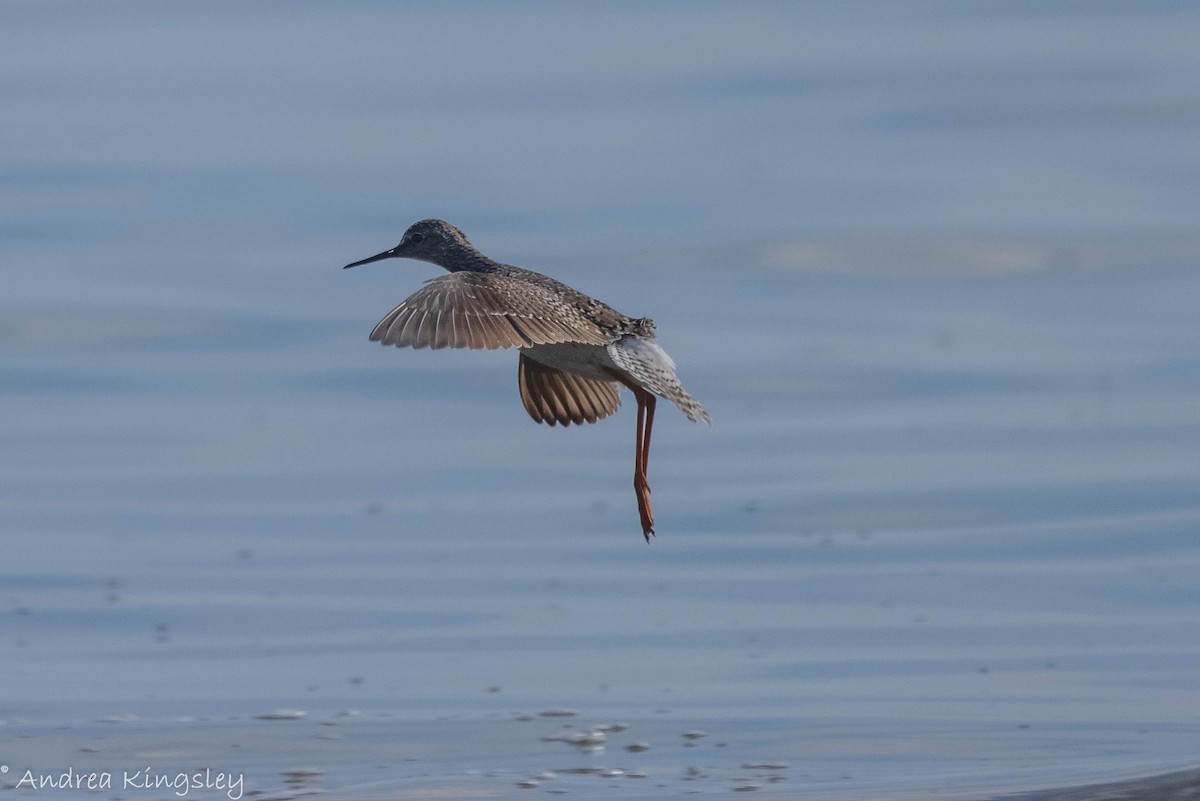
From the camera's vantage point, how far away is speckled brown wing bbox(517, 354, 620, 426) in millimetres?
14352

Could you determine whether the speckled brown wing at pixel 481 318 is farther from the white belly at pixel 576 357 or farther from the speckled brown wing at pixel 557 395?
the speckled brown wing at pixel 557 395

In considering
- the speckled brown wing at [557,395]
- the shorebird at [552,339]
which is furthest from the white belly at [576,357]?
the speckled brown wing at [557,395]

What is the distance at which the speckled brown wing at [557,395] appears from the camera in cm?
1435

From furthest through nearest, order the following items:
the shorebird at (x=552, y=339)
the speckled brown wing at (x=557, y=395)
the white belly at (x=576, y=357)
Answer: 1. the speckled brown wing at (x=557, y=395)
2. the white belly at (x=576, y=357)
3. the shorebird at (x=552, y=339)

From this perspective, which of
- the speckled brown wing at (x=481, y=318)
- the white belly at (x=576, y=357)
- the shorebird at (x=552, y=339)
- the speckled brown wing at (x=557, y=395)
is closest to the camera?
the speckled brown wing at (x=481, y=318)

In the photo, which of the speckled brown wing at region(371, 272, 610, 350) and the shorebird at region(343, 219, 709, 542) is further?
the shorebird at region(343, 219, 709, 542)

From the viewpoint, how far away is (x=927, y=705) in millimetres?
18812

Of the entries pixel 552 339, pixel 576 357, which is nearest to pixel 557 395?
pixel 576 357

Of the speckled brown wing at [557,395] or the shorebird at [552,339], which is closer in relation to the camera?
the shorebird at [552,339]

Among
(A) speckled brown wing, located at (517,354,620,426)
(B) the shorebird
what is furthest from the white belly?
(A) speckled brown wing, located at (517,354,620,426)

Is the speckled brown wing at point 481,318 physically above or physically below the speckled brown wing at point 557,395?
above

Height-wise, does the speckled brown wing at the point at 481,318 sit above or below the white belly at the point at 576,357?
above

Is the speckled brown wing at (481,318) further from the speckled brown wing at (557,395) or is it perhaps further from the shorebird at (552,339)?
the speckled brown wing at (557,395)

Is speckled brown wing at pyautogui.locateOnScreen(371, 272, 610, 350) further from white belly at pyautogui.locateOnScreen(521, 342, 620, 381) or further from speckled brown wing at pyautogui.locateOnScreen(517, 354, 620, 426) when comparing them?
speckled brown wing at pyautogui.locateOnScreen(517, 354, 620, 426)
